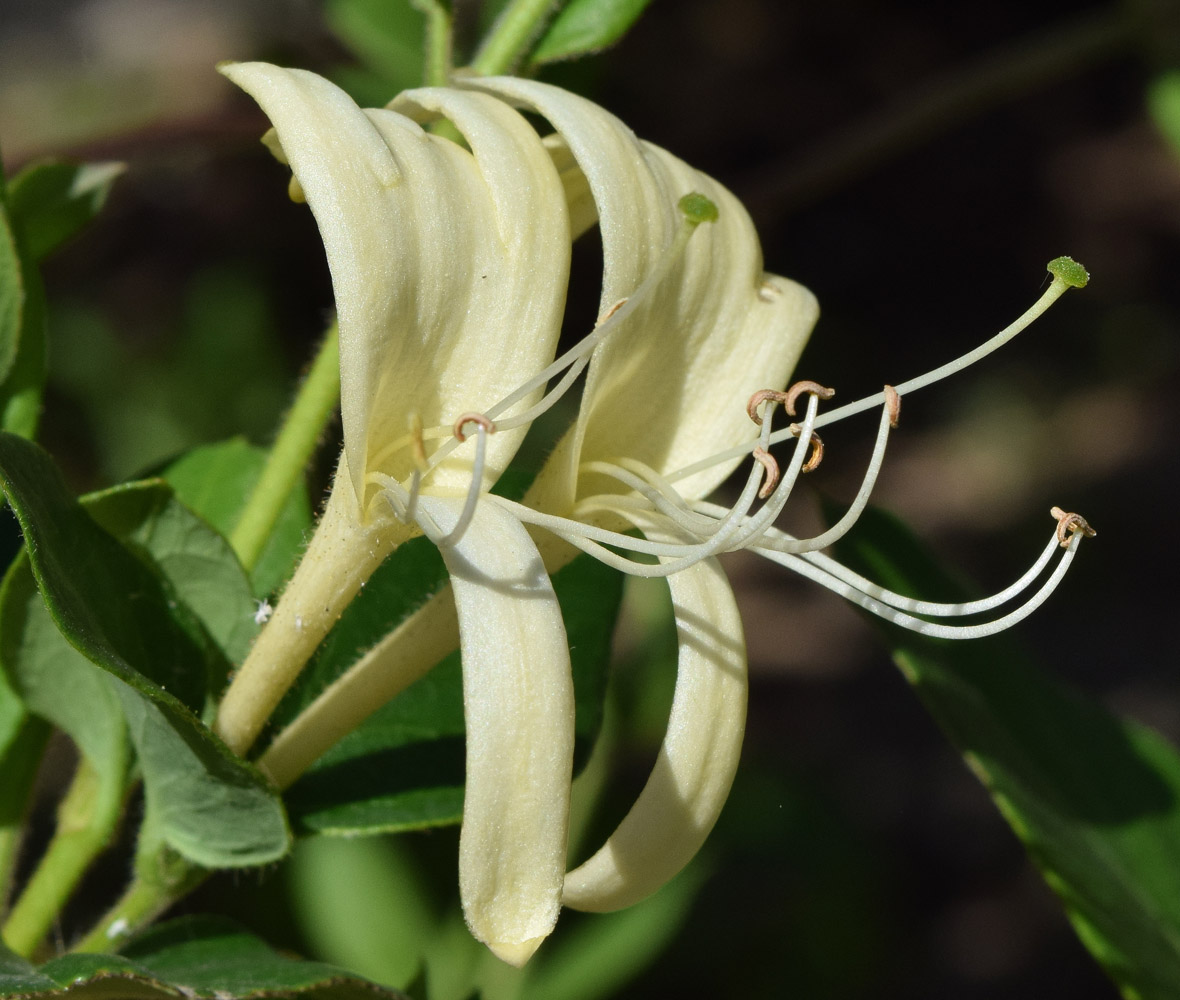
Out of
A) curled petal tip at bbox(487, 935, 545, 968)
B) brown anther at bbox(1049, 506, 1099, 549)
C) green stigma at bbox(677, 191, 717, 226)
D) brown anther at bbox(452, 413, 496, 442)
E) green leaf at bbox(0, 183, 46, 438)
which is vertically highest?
green stigma at bbox(677, 191, 717, 226)

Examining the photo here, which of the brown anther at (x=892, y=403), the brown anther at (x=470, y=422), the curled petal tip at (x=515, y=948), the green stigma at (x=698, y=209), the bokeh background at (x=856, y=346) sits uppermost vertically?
the green stigma at (x=698, y=209)

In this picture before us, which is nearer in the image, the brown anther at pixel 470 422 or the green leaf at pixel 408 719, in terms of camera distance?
the brown anther at pixel 470 422

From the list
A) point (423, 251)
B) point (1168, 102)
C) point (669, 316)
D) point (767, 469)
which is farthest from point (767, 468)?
point (1168, 102)

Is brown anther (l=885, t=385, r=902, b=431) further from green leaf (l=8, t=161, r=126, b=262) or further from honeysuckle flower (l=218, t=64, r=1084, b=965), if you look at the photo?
green leaf (l=8, t=161, r=126, b=262)

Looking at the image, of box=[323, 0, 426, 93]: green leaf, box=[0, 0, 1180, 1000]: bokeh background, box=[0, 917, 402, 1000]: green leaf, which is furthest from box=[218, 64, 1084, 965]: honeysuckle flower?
box=[0, 0, 1180, 1000]: bokeh background

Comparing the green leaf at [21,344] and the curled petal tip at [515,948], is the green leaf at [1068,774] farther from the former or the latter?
the green leaf at [21,344]

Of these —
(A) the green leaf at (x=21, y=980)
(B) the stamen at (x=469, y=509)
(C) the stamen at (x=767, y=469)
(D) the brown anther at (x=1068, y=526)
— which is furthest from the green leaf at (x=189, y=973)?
(D) the brown anther at (x=1068, y=526)

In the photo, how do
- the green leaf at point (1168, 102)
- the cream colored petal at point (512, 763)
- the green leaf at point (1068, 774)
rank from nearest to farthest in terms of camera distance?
the cream colored petal at point (512, 763), the green leaf at point (1068, 774), the green leaf at point (1168, 102)

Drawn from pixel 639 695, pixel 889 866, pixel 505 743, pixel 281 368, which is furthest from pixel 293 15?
pixel 505 743
